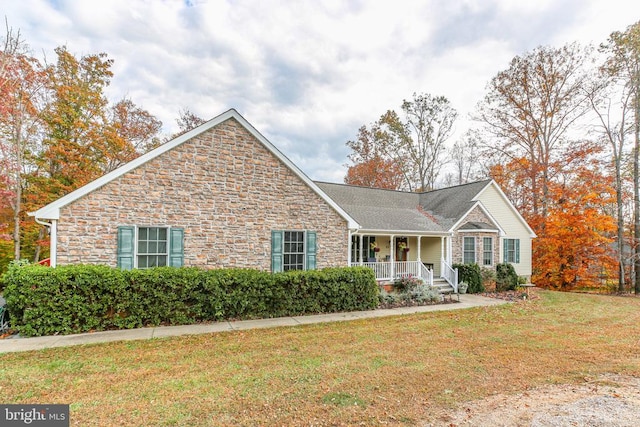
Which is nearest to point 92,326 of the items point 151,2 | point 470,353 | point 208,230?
point 208,230

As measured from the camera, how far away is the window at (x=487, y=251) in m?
15.5

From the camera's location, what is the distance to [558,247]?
18.8 meters

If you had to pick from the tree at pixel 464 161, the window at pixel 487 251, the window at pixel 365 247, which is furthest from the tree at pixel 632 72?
the window at pixel 365 247

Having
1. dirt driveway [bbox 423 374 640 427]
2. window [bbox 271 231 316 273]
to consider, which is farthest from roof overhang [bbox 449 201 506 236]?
dirt driveway [bbox 423 374 640 427]

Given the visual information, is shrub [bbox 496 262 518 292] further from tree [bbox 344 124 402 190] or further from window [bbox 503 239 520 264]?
tree [bbox 344 124 402 190]

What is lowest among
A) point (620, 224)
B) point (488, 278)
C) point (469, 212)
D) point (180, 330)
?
point (180, 330)

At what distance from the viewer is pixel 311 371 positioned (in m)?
4.89

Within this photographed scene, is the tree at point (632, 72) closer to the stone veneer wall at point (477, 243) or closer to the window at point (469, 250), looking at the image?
the stone veneer wall at point (477, 243)

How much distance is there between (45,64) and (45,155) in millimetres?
4259

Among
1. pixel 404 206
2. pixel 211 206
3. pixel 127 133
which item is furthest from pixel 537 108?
pixel 127 133

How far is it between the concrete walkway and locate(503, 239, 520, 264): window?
8.47 m

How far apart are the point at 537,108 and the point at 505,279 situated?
527 inches

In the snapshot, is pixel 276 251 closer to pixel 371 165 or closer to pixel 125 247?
pixel 125 247

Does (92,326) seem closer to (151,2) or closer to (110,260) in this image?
(110,260)
